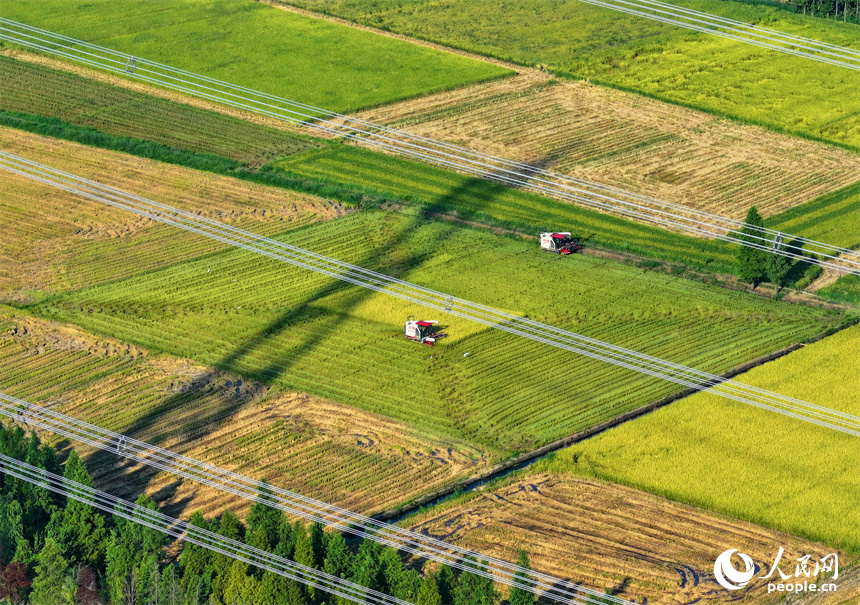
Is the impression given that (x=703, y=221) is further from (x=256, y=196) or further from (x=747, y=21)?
(x=747, y=21)

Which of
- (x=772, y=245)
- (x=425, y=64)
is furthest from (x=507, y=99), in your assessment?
(x=772, y=245)

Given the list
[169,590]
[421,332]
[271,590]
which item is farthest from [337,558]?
[421,332]

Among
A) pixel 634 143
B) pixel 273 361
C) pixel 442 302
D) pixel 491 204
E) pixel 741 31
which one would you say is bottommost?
pixel 273 361

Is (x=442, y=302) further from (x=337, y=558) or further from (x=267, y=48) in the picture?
(x=267, y=48)

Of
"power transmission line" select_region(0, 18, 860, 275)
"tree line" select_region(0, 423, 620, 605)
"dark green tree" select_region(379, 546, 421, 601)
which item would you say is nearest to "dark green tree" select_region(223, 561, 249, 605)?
"tree line" select_region(0, 423, 620, 605)

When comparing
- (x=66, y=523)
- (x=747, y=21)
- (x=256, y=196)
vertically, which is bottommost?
(x=66, y=523)

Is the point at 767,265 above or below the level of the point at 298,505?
above
